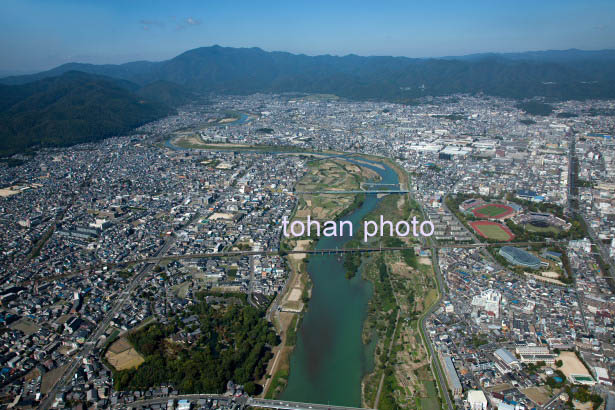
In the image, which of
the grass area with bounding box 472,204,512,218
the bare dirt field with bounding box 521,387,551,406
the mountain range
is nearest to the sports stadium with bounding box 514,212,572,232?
the grass area with bounding box 472,204,512,218

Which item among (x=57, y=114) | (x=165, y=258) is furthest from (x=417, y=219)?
(x=57, y=114)

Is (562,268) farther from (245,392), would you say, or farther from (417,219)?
(245,392)

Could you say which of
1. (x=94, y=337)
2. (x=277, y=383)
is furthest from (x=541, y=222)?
(x=94, y=337)

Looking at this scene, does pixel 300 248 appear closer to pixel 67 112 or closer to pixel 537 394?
pixel 537 394

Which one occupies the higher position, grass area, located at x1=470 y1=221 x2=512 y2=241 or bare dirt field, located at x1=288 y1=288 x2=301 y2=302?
grass area, located at x1=470 y1=221 x2=512 y2=241

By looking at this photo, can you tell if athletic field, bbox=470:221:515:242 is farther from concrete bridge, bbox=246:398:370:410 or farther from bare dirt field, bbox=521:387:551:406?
concrete bridge, bbox=246:398:370:410

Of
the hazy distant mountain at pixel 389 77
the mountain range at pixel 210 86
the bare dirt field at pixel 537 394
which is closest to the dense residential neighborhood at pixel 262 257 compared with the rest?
the bare dirt field at pixel 537 394

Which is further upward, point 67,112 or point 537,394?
point 67,112

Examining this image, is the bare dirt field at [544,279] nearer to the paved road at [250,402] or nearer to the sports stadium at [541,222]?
the sports stadium at [541,222]
